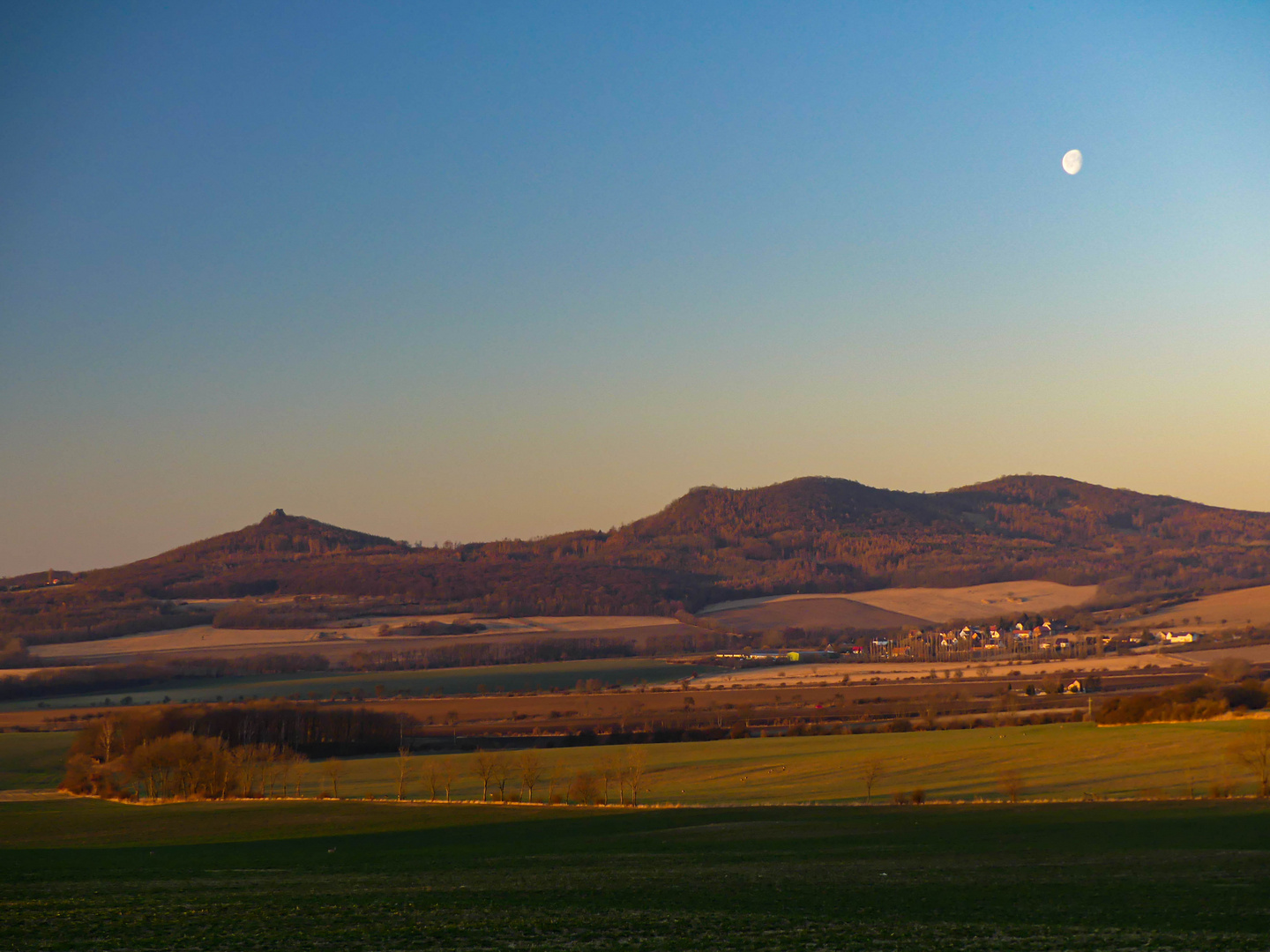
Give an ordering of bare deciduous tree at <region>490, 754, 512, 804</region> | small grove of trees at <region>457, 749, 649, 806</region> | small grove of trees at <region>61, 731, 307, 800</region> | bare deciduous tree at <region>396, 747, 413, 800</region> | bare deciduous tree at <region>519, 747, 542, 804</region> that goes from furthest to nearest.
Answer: small grove of trees at <region>61, 731, 307, 800</region>, bare deciduous tree at <region>396, 747, 413, 800</region>, bare deciduous tree at <region>490, 754, 512, 804</region>, bare deciduous tree at <region>519, 747, 542, 804</region>, small grove of trees at <region>457, 749, 649, 806</region>

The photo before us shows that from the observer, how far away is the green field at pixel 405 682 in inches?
5379

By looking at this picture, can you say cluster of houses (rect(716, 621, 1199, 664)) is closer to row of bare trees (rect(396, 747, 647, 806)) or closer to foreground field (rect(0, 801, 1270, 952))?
row of bare trees (rect(396, 747, 647, 806))

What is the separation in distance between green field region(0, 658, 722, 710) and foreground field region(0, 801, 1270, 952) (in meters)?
95.2

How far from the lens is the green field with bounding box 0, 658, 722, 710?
5379 inches

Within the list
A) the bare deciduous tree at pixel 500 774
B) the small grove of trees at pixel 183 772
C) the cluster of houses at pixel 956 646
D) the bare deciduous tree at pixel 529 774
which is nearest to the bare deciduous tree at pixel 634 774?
the bare deciduous tree at pixel 529 774

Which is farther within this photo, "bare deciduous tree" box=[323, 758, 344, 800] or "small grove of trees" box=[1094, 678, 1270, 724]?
"small grove of trees" box=[1094, 678, 1270, 724]

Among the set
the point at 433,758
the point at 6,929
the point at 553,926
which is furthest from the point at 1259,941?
the point at 433,758

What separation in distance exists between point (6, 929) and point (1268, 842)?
30811 millimetres

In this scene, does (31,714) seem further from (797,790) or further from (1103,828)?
(1103,828)

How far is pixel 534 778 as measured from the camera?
59.6 meters

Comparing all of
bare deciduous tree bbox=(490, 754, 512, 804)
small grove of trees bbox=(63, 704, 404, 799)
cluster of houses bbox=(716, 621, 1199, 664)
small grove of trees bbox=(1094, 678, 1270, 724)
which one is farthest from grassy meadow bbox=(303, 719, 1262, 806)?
cluster of houses bbox=(716, 621, 1199, 664)

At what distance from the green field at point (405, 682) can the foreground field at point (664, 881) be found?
95216 mm

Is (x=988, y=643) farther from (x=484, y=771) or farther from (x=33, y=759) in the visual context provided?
(x=484, y=771)

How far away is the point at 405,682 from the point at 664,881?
424 ft
